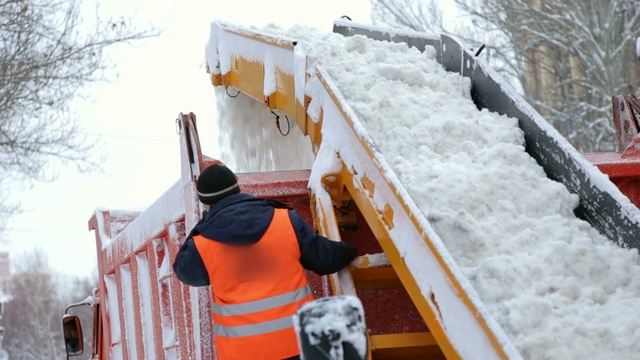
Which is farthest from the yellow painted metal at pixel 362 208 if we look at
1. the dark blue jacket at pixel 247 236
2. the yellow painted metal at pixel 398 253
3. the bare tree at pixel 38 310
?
the bare tree at pixel 38 310

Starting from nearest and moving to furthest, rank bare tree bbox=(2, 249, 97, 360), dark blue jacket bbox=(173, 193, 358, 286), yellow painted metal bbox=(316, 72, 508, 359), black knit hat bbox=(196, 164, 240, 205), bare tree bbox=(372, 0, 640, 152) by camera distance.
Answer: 1. yellow painted metal bbox=(316, 72, 508, 359)
2. dark blue jacket bbox=(173, 193, 358, 286)
3. black knit hat bbox=(196, 164, 240, 205)
4. bare tree bbox=(372, 0, 640, 152)
5. bare tree bbox=(2, 249, 97, 360)

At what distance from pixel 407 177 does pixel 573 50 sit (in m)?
19.3

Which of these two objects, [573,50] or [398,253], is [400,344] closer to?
[398,253]

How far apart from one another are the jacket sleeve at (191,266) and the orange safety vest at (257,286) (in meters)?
0.02

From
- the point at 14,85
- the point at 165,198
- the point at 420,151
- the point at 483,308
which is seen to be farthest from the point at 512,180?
the point at 14,85

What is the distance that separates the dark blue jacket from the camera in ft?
11.8

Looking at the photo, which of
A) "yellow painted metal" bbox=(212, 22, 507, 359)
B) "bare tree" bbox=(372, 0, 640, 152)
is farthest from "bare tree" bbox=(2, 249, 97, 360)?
"yellow painted metal" bbox=(212, 22, 507, 359)

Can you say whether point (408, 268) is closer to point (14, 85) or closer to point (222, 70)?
point (222, 70)

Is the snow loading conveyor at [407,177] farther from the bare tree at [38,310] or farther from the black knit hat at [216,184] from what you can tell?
the bare tree at [38,310]

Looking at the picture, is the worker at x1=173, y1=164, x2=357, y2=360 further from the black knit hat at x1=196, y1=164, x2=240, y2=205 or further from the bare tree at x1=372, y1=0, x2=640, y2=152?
the bare tree at x1=372, y1=0, x2=640, y2=152

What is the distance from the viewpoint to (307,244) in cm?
367

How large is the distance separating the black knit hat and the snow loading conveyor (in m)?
0.36

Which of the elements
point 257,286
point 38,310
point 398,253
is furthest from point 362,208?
point 38,310

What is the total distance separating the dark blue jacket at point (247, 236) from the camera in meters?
3.61
